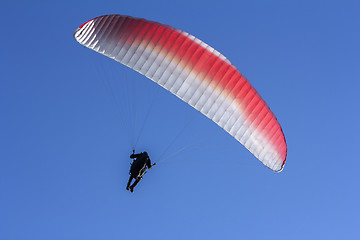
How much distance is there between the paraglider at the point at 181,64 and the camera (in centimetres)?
1895

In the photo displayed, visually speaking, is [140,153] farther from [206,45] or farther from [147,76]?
[206,45]

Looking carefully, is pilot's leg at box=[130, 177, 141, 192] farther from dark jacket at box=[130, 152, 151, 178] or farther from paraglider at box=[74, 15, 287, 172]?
paraglider at box=[74, 15, 287, 172]

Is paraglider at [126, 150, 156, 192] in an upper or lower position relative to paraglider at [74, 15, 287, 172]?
lower

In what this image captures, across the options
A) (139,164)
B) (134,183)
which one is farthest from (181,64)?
(134,183)

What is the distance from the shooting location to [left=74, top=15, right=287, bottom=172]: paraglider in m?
19.0

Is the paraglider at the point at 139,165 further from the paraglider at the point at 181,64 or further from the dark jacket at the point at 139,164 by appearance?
the paraglider at the point at 181,64

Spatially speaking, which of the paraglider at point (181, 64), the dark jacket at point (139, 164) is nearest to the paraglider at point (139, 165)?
the dark jacket at point (139, 164)

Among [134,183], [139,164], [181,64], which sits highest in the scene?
[181,64]

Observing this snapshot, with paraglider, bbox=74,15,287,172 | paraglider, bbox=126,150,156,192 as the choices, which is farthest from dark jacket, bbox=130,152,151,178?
paraglider, bbox=74,15,287,172

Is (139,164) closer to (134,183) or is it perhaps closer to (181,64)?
(134,183)

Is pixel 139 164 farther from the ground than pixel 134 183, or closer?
farther from the ground

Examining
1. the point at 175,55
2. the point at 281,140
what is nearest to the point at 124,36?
the point at 175,55

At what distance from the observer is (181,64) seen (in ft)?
62.8

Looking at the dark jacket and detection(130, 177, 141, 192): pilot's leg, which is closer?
the dark jacket
